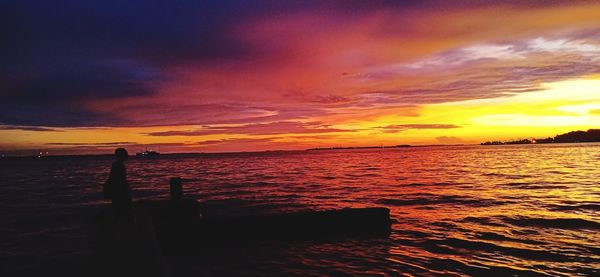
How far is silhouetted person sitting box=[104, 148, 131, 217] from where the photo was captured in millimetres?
9906

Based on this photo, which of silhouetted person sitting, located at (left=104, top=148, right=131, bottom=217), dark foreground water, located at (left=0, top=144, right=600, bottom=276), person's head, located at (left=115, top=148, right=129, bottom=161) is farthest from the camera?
dark foreground water, located at (left=0, top=144, right=600, bottom=276)

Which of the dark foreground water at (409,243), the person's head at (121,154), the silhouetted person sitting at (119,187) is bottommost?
the dark foreground water at (409,243)

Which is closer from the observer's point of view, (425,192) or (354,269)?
(354,269)

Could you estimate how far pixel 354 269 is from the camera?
11.6 meters

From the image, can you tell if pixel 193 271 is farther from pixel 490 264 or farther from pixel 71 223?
pixel 71 223

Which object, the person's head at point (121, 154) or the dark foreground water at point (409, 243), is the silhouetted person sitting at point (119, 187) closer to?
the person's head at point (121, 154)

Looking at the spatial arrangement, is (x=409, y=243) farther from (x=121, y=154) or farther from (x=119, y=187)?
(x=121, y=154)

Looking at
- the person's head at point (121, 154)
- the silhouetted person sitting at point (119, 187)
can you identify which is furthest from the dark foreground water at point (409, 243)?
the person's head at point (121, 154)

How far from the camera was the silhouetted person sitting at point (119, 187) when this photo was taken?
991 cm

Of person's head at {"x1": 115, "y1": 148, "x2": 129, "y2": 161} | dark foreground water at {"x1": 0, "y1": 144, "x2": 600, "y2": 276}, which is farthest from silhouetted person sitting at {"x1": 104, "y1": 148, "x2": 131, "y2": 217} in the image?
dark foreground water at {"x1": 0, "y1": 144, "x2": 600, "y2": 276}

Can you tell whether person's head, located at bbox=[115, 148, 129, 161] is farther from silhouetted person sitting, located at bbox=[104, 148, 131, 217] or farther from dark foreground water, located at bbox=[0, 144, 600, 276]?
dark foreground water, located at bbox=[0, 144, 600, 276]

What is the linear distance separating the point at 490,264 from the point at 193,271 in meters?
8.95

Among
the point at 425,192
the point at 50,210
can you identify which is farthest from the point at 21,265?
the point at 425,192

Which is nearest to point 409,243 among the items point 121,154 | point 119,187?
point 119,187
